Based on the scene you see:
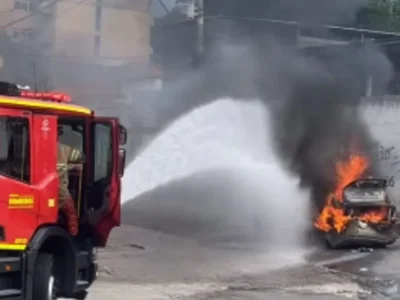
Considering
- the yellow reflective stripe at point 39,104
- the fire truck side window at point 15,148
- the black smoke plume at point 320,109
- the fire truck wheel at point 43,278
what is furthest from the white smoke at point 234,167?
the fire truck side window at point 15,148

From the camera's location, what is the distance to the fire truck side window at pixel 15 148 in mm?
8055

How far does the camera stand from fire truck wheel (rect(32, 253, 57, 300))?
850 centimetres

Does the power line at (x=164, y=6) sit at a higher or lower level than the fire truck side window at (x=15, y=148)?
higher

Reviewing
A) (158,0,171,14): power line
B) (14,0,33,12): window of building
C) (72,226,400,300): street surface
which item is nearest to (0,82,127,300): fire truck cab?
(72,226,400,300): street surface

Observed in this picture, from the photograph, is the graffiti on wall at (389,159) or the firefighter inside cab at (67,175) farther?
the graffiti on wall at (389,159)

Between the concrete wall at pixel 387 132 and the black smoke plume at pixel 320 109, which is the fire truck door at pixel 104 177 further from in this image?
the concrete wall at pixel 387 132

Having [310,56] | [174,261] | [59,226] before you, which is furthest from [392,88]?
[59,226]

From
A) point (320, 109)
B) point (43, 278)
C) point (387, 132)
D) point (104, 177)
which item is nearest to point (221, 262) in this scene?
point (104, 177)

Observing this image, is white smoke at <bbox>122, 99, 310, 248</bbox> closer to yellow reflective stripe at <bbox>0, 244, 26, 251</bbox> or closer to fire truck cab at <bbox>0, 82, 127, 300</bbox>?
fire truck cab at <bbox>0, 82, 127, 300</bbox>

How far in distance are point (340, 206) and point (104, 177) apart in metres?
8.24

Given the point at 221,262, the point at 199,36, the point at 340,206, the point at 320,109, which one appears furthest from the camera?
the point at 199,36

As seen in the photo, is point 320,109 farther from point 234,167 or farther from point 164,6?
point 164,6

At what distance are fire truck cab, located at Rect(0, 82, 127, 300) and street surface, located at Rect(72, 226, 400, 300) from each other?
134cm

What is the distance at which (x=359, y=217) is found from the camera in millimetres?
16500
